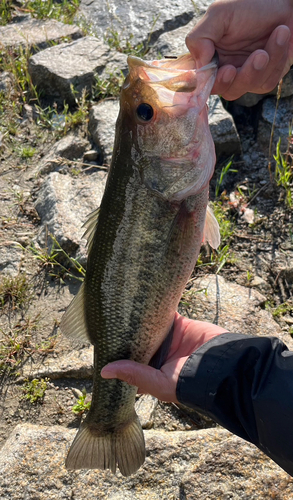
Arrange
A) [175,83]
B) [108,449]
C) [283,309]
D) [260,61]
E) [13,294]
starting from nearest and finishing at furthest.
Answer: [175,83]
[108,449]
[260,61]
[283,309]
[13,294]

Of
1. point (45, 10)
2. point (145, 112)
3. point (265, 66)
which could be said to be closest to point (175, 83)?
point (145, 112)

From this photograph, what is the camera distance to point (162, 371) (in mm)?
2672

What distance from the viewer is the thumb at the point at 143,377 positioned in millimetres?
2619

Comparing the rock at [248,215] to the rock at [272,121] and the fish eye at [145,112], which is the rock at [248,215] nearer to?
the rock at [272,121]

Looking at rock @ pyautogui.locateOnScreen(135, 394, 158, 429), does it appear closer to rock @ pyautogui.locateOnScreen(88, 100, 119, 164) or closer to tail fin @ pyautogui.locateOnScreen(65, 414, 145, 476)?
tail fin @ pyautogui.locateOnScreen(65, 414, 145, 476)

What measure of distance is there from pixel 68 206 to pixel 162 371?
8.59 ft

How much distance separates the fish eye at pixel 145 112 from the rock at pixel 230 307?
6.23ft

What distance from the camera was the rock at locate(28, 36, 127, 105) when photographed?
612 cm

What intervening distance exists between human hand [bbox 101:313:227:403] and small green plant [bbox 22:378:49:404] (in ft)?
3.77

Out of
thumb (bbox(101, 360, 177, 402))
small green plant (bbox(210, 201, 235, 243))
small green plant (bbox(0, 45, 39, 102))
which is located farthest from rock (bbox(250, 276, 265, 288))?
small green plant (bbox(0, 45, 39, 102))

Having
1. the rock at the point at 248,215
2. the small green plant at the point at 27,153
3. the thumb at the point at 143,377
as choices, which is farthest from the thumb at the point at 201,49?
the small green plant at the point at 27,153

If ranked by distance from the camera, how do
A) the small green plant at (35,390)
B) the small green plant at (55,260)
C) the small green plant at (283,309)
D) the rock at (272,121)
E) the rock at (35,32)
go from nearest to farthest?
the small green plant at (35,390) < the small green plant at (283,309) < the small green plant at (55,260) < the rock at (272,121) < the rock at (35,32)

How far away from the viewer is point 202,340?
2.97 m

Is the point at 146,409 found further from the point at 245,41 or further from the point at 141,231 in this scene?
the point at 245,41
